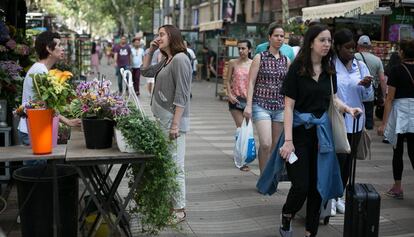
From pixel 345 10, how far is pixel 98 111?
9.47 meters

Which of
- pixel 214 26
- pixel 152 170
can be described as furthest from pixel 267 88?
pixel 214 26

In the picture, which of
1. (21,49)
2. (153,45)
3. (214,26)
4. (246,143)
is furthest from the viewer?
(214,26)

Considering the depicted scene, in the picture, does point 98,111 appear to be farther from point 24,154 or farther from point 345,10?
point 345,10

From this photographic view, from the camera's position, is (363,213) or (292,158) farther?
(292,158)

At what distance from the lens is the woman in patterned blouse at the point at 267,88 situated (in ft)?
19.8

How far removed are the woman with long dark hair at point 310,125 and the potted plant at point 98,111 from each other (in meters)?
1.29

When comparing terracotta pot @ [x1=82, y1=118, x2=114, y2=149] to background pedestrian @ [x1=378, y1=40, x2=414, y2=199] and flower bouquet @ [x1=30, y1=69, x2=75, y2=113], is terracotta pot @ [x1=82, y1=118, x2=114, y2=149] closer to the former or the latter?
flower bouquet @ [x1=30, y1=69, x2=75, y2=113]

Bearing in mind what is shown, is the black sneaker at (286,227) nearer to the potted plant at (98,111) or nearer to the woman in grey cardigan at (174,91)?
the woman in grey cardigan at (174,91)

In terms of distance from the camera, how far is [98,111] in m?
4.16

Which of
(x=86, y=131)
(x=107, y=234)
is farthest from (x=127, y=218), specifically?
(x=86, y=131)

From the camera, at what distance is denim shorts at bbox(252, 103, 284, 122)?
6.04 meters

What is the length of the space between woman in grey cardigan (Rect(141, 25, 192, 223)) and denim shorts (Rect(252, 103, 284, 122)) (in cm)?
119

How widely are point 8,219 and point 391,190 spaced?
4.12 m

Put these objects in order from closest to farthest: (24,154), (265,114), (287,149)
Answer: (24,154) < (287,149) < (265,114)
